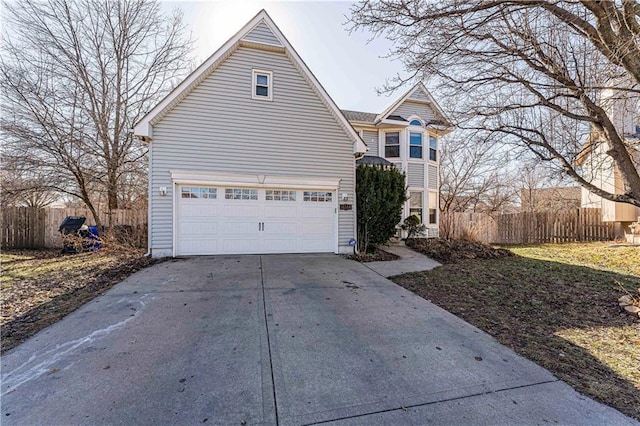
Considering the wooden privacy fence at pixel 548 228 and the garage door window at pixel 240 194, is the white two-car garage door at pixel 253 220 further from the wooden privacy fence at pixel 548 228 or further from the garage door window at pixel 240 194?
the wooden privacy fence at pixel 548 228

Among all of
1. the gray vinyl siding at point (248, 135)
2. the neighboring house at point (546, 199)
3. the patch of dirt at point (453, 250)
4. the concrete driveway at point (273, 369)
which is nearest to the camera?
the concrete driveway at point (273, 369)

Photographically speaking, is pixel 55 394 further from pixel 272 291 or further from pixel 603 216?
pixel 603 216

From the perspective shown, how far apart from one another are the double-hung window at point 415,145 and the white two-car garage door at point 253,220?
6.06m

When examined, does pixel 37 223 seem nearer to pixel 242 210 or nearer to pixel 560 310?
pixel 242 210

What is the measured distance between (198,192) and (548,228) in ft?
56.0

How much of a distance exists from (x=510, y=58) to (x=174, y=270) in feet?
28.0

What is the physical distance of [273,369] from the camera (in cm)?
293

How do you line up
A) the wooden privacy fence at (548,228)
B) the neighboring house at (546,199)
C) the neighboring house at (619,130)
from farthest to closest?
1. the neighboring house at (546,199)
2. the wooden privacy fence at (548,228)
3. the neighboring house at (619,130)

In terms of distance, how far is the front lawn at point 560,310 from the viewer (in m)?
3.02

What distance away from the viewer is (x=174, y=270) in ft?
22.4

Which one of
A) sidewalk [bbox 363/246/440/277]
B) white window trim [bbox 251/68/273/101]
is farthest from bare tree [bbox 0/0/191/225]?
sidewalk [bbox 363/246/440/277]

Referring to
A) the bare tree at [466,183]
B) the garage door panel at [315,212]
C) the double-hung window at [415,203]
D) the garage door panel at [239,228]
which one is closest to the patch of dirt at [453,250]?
the double-hung window at [415,203]

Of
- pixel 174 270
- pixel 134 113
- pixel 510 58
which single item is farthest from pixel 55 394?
pixel 134 113

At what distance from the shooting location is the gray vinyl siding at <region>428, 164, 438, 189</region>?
45.3ft
